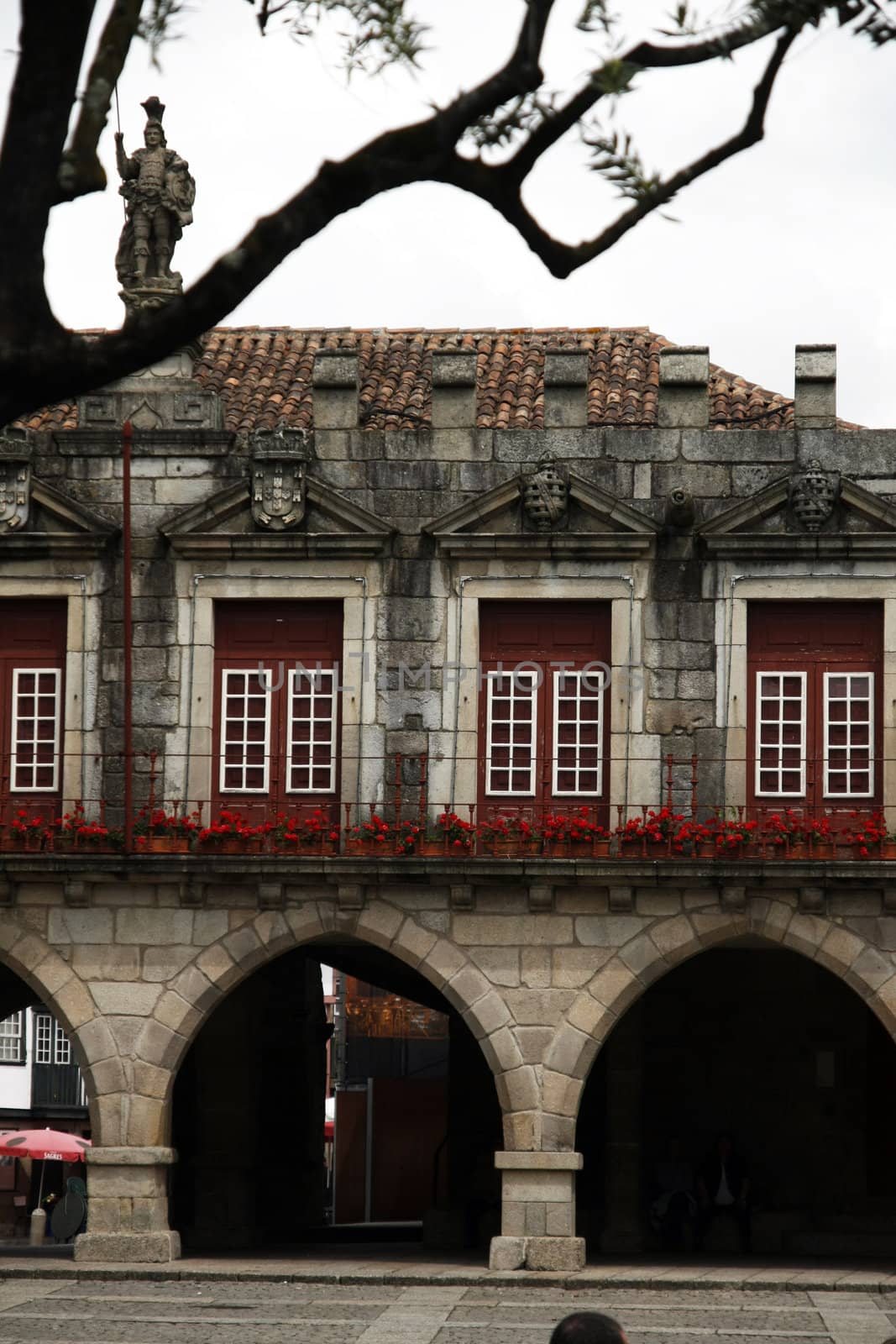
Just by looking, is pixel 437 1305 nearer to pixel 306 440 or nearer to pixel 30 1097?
pixel 306 440

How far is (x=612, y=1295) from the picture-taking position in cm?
2038

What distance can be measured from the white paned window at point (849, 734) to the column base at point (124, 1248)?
7.05m

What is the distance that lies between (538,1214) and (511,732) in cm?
424

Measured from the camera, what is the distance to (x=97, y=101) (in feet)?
25.5

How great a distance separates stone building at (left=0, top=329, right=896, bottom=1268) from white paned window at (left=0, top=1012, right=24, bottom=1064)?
24340 millimetres

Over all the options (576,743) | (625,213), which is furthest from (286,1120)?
(625,213)

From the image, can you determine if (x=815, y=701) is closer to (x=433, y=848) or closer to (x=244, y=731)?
(x=433, y=848)

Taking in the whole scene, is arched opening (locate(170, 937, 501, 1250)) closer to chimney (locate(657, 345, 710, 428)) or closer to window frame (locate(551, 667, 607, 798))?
window frame (locate(551, 667, 607, 798))

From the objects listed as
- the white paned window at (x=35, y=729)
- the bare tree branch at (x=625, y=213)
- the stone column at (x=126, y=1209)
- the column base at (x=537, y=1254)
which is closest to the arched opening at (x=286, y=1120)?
the stone column at (x=126, y=1209)

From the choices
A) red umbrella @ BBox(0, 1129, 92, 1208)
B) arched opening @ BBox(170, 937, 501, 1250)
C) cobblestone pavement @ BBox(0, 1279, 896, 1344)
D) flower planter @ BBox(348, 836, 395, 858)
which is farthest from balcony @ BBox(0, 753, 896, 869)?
red umbrella @ BBox(0, 1129, 92, 1208)

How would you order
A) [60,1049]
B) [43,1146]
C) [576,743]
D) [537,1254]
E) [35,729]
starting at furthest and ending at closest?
[60,1049], [43,1146], [35,729], [576,743], [537,1254]

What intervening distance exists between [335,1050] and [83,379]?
42768 mm

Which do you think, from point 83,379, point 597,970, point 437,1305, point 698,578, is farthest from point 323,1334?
point 83,379

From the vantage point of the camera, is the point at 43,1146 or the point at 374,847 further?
the point at 43,1146
